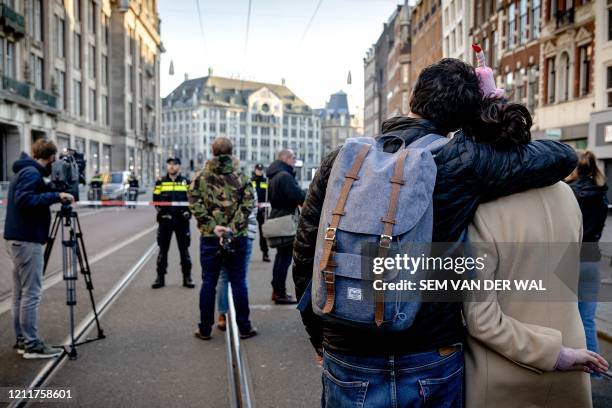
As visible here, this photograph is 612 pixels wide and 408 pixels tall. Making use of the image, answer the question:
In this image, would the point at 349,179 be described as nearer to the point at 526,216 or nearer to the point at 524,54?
the point at 526,216

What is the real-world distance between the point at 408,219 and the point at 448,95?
1.69 ft

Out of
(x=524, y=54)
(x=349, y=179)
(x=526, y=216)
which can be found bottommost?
(x=526, y=216)

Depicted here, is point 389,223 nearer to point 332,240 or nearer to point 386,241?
point 386,241

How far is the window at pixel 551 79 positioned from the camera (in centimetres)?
2733

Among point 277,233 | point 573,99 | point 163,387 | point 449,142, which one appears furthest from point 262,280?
point 573,99

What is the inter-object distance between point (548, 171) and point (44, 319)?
6181 millimetres

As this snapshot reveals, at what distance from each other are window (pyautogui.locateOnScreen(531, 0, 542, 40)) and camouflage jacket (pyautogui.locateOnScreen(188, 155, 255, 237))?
26.7m

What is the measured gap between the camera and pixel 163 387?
450 centimetres

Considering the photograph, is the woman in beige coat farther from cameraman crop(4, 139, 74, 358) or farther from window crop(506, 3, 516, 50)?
window crop(506, 3, 516, 50)

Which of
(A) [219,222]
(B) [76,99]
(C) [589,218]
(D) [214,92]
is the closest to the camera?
(C) [589,218]

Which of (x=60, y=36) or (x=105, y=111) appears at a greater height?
(x=60, y=36)

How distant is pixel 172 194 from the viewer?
9133 millimetres

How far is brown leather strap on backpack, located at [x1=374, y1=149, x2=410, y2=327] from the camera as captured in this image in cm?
173

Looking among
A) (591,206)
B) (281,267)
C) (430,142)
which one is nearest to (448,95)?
(430,142)
